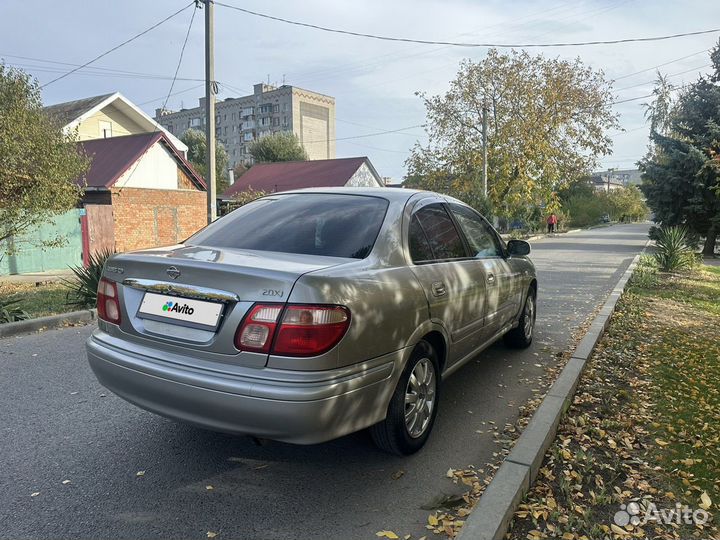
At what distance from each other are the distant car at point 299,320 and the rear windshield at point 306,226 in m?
0.01

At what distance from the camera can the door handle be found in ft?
11.7

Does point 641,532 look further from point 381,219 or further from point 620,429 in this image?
point 381,219

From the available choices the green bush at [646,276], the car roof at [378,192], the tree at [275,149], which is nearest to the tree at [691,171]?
the green bush at [646,276]

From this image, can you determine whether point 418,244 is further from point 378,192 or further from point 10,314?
point 10,314

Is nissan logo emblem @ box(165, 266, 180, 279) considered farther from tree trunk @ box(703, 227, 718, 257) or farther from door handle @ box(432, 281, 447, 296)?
tree trunk @ box(703, 227, 718, 257)

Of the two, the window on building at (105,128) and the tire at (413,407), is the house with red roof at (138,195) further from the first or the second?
the tire at (413,407)

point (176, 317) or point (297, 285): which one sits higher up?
point (297, 285)

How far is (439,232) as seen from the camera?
4094mm

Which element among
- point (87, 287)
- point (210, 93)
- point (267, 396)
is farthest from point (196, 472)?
point (210, 93)

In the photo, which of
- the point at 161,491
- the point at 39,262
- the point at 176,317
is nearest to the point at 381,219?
the point at 176,317

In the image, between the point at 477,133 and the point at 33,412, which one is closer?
the point at 33,412

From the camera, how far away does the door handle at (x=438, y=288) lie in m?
3.58

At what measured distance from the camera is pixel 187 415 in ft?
9.27

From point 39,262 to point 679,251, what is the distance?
16293mm
